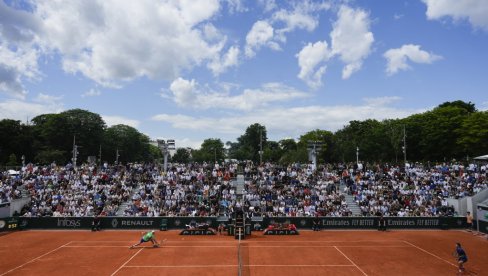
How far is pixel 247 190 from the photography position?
124 feet

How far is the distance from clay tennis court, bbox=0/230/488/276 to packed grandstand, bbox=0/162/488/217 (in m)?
4.50

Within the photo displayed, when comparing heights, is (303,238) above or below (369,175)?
below

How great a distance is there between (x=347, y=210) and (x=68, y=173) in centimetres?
2910

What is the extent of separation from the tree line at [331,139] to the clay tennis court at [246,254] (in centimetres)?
3016

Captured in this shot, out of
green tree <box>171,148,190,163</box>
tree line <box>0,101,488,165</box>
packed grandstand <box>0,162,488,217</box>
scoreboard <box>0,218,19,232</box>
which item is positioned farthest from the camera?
green tree <box>171,148,190,163</box>

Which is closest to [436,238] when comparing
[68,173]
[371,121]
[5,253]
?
[5,253]

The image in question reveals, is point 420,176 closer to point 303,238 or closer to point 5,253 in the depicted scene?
point 303,238

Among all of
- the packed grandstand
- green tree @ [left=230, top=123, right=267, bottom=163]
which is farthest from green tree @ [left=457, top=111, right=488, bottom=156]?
green tree @ [left=230, top=123, right=267, bottom=163]

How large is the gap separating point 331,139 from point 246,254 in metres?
78.2

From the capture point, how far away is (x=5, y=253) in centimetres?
2225

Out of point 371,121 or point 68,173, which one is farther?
point 371,121

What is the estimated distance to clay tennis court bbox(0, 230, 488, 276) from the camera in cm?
1848

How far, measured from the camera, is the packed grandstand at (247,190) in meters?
34.0

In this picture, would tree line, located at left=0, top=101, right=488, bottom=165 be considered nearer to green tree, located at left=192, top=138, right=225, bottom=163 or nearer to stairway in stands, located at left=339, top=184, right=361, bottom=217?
green tree, located at left=192, top=138, right=225, bottom=163
